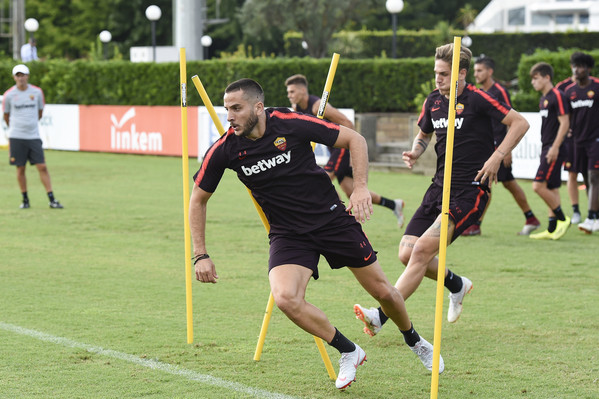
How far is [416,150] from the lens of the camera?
7125mm

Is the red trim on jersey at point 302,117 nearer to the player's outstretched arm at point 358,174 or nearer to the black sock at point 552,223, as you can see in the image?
the player's outstretched arm at point 358,174

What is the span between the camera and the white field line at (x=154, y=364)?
5.50 metres

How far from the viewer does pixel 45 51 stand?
60000 millimetres

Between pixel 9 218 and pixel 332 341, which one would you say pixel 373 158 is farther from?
pixel 332 341

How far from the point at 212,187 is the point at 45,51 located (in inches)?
2265

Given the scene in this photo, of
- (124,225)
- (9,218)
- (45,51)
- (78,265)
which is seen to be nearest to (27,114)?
(9,218)

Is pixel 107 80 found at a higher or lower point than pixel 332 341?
higher

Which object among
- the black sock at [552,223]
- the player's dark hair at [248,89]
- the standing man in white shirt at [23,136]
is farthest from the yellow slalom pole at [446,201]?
the standing man in white shirt at [23,136]

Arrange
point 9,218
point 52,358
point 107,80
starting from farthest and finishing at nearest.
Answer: point 107,80 → point 9,218 → point 52,358

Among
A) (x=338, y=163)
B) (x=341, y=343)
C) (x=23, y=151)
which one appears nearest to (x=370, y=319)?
(x=341, y=343)

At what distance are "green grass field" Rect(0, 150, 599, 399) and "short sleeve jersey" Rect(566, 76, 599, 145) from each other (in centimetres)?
130

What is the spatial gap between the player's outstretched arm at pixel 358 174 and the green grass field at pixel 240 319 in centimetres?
111

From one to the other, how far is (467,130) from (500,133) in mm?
4826

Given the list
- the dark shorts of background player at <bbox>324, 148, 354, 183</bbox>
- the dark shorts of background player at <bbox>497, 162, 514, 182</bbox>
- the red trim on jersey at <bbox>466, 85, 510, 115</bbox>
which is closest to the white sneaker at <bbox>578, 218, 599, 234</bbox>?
the dark shorts of background player at <bbox>497, 162, 514, 182</bbox>
